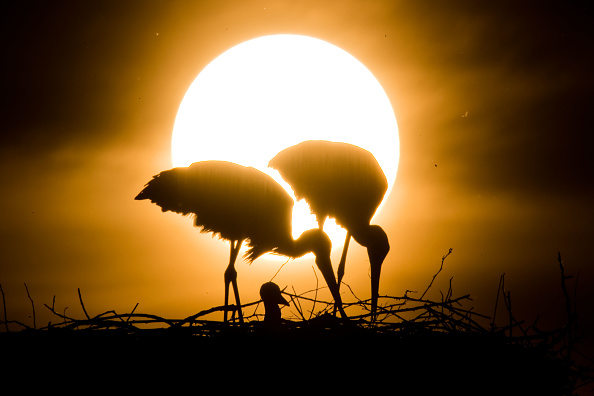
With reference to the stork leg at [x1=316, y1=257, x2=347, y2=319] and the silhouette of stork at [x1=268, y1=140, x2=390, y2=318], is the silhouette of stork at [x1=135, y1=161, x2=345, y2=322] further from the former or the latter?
the silhouette of stork at [x1=268, y1=140, x2=390, y2=318]

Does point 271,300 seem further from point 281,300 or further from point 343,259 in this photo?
point 343,259

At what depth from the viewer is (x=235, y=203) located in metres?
5.95

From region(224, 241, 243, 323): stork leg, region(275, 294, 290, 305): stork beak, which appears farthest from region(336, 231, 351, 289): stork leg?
region(275, 294, 290, 305): stork beak

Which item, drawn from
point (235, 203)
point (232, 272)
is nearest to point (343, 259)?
point (232, 272)

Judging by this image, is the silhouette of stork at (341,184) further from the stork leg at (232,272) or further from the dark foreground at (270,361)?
the dark foreground at (270,361)

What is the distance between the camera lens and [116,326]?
9.91ft

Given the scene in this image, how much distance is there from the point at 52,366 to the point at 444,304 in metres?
2.06

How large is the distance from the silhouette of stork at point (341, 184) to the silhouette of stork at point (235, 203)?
Result: 45 cm

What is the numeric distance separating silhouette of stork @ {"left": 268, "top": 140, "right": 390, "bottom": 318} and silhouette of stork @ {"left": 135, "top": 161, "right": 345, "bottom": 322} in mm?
451

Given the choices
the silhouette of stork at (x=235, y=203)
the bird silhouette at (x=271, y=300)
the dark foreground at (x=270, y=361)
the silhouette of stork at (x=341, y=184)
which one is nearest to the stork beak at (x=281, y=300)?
the bird silhouette at (x=271, y=300)

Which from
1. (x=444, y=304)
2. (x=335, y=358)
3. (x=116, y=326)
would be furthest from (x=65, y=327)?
(x=444, y=304)

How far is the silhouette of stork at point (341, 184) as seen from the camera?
6.55 m

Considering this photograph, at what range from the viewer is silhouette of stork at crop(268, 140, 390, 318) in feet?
21.5

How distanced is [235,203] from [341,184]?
1.26 meters
